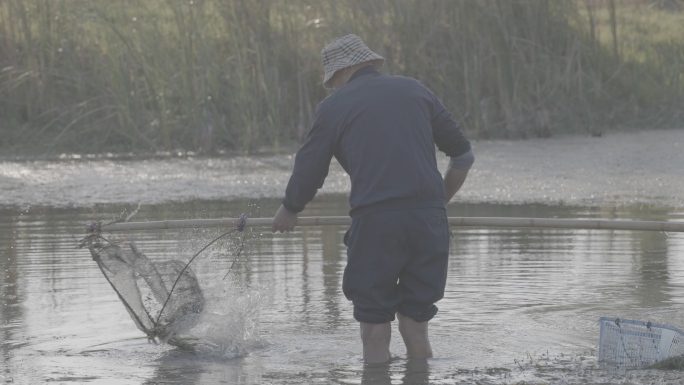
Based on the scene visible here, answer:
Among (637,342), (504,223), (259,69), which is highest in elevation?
(259,69)

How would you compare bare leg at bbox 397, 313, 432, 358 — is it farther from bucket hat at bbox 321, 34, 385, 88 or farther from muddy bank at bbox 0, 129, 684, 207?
muddy bank at bbox 0, 129, 684, 207

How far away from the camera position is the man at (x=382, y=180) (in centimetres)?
529

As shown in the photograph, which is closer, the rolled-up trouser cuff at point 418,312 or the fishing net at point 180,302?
the rolled-up trouser cuff at point 418,312

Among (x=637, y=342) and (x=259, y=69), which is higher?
(x=259, y=69)

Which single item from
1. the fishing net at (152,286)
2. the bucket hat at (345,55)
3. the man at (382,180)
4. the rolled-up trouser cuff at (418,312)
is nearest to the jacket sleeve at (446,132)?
the man at (382,180)

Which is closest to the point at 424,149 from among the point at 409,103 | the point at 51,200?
the point at 409,103

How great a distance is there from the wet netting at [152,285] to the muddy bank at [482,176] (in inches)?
192

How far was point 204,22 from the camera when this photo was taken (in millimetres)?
14414

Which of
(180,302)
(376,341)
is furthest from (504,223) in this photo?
(180,302)

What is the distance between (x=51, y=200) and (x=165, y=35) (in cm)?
349

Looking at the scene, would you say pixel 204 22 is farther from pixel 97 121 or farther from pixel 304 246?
pixel 304 246

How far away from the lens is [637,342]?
5.35 meters

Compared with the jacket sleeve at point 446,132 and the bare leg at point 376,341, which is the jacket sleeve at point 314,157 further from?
the bare leg at point 376,341

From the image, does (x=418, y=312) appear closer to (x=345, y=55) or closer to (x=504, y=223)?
(x=504, y=223)
